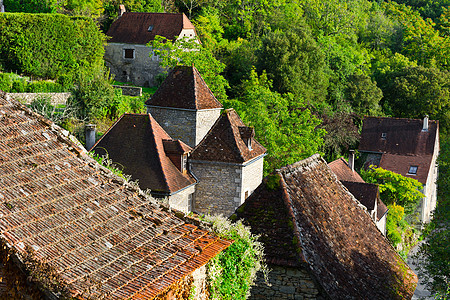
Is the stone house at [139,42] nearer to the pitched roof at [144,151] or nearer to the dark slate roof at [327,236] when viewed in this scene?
the pitched roof at [144,151]

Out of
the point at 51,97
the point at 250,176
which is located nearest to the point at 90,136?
the point at 250,176

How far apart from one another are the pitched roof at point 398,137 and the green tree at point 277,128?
38.5 feet

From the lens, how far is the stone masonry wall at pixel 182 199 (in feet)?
66.3

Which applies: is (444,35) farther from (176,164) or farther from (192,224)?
(192,224)

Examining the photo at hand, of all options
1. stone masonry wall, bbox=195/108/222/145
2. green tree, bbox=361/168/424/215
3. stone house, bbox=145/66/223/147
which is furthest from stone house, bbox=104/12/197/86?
stone masonry wall, bbox=195/108/222/145

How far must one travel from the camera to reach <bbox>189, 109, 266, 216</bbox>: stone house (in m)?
21.4

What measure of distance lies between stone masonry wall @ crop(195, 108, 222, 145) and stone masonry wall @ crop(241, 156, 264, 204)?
266 cm

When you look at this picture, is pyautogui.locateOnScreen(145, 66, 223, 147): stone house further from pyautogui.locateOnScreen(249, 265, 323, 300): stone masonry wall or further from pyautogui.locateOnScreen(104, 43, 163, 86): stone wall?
pyautogui.locateOnScreen(104, 43, 163, 86): stone wall

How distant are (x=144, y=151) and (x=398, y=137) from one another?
30.4m

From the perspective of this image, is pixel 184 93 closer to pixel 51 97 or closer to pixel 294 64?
pixel 51 97

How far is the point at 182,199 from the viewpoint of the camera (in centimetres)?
2095

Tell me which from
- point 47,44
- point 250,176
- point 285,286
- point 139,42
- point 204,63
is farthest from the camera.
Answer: point 139,42

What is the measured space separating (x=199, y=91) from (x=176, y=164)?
13.8 feet

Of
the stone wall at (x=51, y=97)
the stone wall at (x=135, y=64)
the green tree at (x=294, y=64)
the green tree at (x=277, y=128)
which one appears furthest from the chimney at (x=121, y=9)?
the stone wall at (x=51, y=97)
